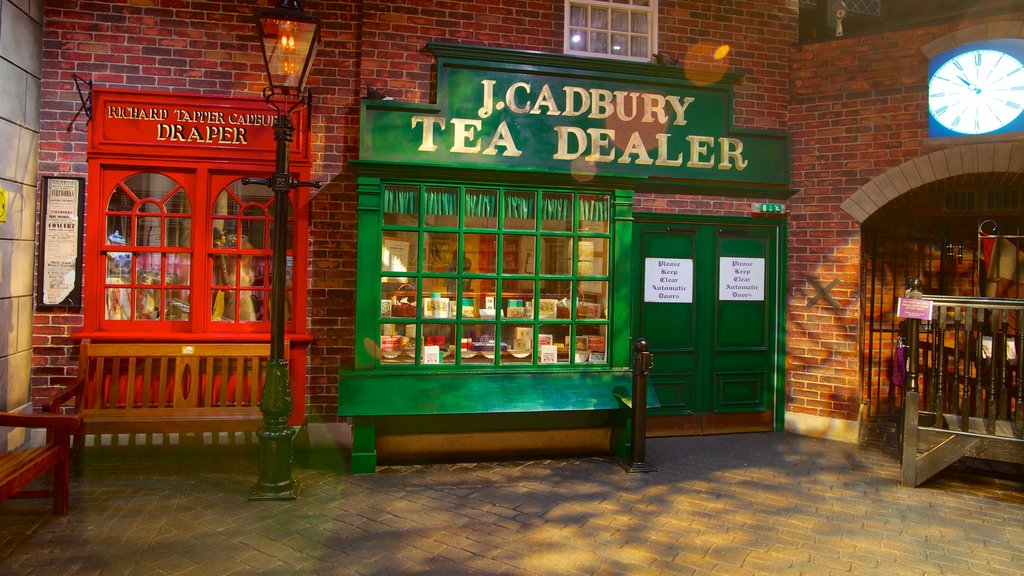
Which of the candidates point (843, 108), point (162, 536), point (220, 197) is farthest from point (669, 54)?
point (162, 536)

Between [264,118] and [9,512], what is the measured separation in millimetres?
4290

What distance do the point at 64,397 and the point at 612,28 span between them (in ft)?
22.8

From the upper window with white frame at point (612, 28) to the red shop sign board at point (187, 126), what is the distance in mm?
3309

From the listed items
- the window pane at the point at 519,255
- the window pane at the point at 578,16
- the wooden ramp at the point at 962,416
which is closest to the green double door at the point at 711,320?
the window pane at the point at 519,255

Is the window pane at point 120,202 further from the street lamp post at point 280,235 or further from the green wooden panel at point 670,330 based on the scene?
the green wooden panel at point 670,330

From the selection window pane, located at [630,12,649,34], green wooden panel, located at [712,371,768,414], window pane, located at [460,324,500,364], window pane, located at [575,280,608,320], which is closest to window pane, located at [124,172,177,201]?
window pane, located at [460,324,500,364]

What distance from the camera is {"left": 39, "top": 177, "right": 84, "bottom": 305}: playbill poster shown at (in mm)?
6812

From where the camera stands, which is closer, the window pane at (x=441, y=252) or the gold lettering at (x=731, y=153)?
the window pane at (x=441, y=252)

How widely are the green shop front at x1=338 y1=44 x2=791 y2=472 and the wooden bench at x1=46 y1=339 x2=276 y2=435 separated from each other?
1.13 meters

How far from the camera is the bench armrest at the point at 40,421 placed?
4879 mm

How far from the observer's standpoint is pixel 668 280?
8031 mm

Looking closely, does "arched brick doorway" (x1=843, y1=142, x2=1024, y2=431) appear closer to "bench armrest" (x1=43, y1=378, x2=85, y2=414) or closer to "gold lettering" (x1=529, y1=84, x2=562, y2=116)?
"gold lettering" (x1=529, y1=84, x2=562, y2=116)

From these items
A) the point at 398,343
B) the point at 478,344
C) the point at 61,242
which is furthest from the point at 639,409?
the point at 61,242

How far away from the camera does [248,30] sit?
23.5 ft
